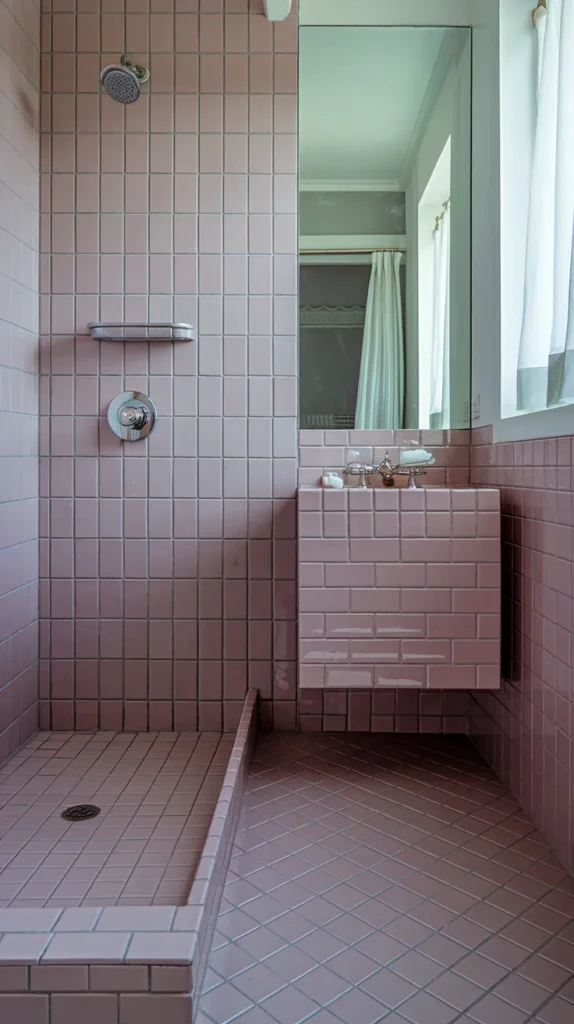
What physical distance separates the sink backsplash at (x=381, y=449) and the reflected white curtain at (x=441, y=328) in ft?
0.22

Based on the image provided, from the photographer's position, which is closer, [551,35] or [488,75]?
[551,35]

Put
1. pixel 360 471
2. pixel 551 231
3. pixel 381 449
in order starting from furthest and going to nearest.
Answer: pixel 381 449
pixel 360 471
pixel 551 231

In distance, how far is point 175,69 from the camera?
2158mm

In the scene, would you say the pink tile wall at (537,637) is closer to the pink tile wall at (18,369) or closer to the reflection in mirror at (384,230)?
the reflection in mirror at (384,230)

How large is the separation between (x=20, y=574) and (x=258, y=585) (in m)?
0.71

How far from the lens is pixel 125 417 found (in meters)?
2.17

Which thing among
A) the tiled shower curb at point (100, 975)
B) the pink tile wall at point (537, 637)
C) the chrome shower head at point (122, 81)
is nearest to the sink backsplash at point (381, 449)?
the pink tile wall at point (537, 637)

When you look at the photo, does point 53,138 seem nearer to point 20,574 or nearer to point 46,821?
point 20,574

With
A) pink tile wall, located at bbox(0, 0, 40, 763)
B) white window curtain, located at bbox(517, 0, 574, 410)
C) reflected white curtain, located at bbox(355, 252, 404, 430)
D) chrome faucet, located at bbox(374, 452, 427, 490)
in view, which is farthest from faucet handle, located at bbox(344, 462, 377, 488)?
pink tile wall, located at bbox(0, 0, 40, 763)

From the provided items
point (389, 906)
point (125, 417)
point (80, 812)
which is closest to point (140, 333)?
point (125, 417)

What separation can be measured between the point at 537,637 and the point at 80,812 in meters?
1.16

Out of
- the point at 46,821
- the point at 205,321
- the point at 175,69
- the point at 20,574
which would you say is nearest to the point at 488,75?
the point at 175,69

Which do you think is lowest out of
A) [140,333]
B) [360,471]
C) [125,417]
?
[360,471]

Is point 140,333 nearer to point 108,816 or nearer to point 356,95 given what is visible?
point 356,95
